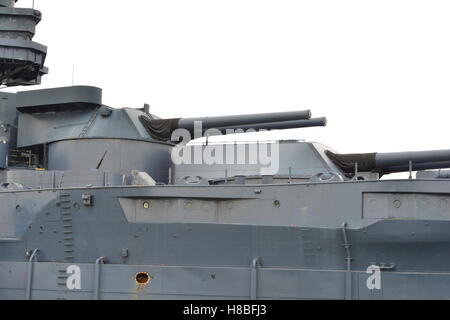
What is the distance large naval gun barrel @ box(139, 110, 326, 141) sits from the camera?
17.2 m

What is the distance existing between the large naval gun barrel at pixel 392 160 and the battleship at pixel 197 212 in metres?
0.03

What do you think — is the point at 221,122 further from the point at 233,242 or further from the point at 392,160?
the point at 392,160

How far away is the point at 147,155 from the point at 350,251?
5599mm

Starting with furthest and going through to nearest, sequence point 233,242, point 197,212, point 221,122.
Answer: point 221,122 < point 197,212 < point 233,242

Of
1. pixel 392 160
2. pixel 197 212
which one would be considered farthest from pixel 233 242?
pixel 392 160

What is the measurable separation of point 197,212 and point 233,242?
3.11ft

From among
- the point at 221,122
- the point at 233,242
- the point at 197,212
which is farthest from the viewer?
the point at 221,122

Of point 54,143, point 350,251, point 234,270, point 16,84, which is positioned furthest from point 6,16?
point 350,251

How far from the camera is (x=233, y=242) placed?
14.7m

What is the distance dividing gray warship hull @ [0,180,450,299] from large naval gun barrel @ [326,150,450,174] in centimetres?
273

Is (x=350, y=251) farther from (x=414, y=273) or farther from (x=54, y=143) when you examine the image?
(x=54, y=143)

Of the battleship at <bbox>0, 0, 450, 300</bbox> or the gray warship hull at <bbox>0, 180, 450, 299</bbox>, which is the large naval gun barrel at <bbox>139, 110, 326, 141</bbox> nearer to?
the battleship at <bbox>0, 0, 450, 300</bbox>

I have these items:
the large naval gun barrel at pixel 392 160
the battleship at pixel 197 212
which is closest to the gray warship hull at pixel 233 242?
the battleship at pixel 197 212
